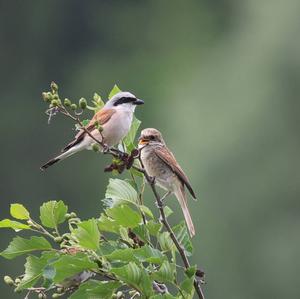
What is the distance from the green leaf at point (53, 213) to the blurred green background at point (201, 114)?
1343 cm

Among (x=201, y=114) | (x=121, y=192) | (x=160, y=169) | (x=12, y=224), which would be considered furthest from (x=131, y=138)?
(x=201, y=114)

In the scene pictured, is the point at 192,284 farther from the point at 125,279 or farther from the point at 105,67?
the point at 105,67

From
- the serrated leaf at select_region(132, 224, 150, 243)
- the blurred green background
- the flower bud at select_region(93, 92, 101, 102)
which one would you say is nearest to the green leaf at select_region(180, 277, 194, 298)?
the serrated leaf at select_region(132, 224, 150, 243)

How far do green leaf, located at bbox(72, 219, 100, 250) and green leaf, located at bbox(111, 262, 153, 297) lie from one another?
5.8 inches

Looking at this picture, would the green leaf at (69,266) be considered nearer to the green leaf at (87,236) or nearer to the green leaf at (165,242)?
the green leaf at (87,236)

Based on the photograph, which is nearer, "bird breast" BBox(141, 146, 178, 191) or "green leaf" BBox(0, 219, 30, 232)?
"green leaf" BBox(0, 219, 30, 232)

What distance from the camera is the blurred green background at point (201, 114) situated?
2105 centimetres

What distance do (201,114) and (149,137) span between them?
1887cm

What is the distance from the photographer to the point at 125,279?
333 cm

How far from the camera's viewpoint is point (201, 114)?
2373 centimetres

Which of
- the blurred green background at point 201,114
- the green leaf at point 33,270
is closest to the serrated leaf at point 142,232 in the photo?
the green leaf at point 33,270

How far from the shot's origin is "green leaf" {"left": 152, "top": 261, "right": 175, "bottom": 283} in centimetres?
337

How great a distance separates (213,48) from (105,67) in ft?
9.84

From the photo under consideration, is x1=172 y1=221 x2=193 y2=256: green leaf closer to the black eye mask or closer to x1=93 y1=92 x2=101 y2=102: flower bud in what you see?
x1=93 y1=92 x2=101 y2=102: flower bud
